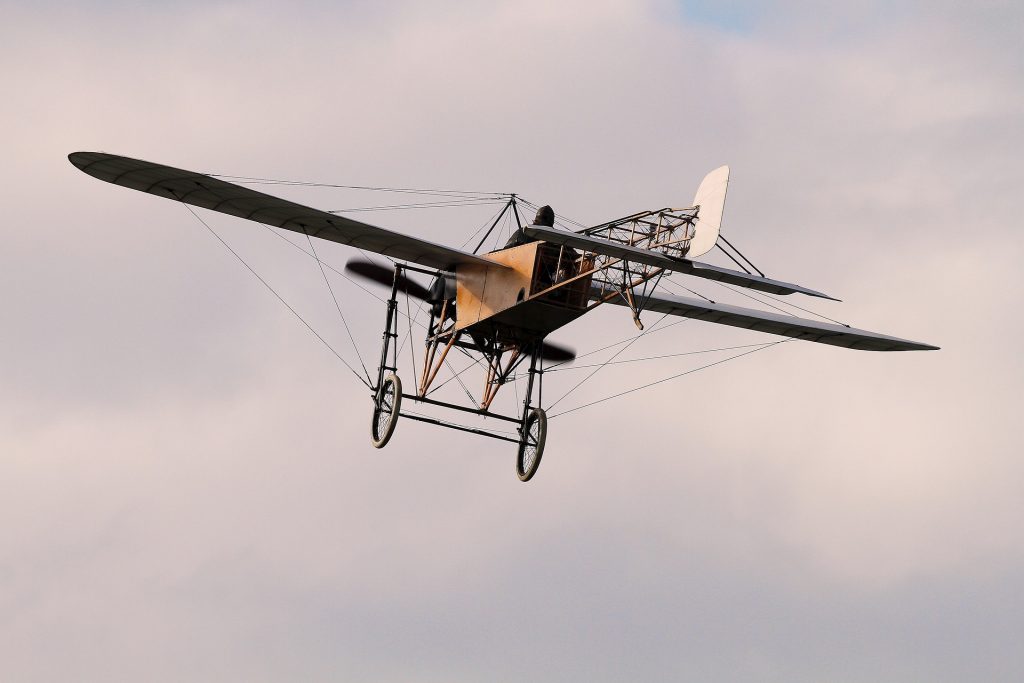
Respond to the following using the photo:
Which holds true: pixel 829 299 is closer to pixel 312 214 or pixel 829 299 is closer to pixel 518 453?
pixel 518 453

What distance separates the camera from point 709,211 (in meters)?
31.9

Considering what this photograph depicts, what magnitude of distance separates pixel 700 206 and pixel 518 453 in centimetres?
Result: 646

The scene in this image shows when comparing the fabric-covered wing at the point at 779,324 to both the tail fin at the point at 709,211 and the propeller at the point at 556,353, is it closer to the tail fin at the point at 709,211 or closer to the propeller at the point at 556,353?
the propeller at the point at 556,353

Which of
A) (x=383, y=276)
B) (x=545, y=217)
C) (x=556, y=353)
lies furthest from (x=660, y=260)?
(x=383, y=276)

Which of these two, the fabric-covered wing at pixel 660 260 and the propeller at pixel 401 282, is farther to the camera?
the propeller at pixel 401 282

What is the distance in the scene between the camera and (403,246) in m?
36.8

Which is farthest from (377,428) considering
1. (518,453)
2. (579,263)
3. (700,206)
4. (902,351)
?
(902,351)

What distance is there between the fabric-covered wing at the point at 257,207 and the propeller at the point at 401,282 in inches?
21.1

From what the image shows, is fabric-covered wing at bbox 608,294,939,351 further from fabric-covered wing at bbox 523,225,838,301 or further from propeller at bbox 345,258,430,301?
fabric-covered wing at bbox 523,225,838,301

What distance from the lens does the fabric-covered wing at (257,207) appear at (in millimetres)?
34156

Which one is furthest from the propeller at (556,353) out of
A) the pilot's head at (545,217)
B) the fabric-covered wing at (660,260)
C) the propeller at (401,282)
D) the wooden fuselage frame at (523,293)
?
the fabric-covered wing at (660,260)

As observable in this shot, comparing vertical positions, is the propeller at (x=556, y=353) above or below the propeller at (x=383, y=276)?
below

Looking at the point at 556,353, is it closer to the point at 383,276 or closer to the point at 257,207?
the point at 383,276

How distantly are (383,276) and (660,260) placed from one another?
25.6 feet
